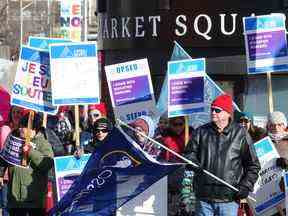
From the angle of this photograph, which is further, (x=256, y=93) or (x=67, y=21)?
(x=67, y=21)

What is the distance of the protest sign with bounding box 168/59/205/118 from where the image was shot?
11023mm

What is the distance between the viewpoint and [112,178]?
28.2 feet

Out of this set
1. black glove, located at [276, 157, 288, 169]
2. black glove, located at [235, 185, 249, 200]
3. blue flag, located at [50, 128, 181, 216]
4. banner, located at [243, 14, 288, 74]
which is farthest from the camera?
banner, located at [243, 14, 288, 74]

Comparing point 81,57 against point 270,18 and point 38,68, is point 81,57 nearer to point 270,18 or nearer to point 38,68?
point 38,68

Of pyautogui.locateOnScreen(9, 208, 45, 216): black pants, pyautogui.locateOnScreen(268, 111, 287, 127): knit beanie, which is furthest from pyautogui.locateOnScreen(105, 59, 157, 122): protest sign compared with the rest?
pyautogui.locateOnScreen(268, 111, 287, 127): knit beanie

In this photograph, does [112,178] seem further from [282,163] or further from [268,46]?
[268,46]

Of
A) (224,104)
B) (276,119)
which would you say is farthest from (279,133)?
(224,104)

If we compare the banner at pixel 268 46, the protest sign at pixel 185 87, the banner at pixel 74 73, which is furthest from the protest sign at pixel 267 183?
the banner at pixel 74 73

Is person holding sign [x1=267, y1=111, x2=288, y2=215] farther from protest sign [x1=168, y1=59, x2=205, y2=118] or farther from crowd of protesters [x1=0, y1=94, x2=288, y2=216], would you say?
protest sign [x1=168, y1=59, x2=205, y2=118]

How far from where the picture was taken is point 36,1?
8444cm

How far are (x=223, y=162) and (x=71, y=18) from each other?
1049 inches

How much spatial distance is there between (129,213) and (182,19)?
7.21 meters

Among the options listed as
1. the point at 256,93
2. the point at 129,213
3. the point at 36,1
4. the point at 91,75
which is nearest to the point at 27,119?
the point at 91,75

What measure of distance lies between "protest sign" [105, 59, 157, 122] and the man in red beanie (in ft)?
11.1
